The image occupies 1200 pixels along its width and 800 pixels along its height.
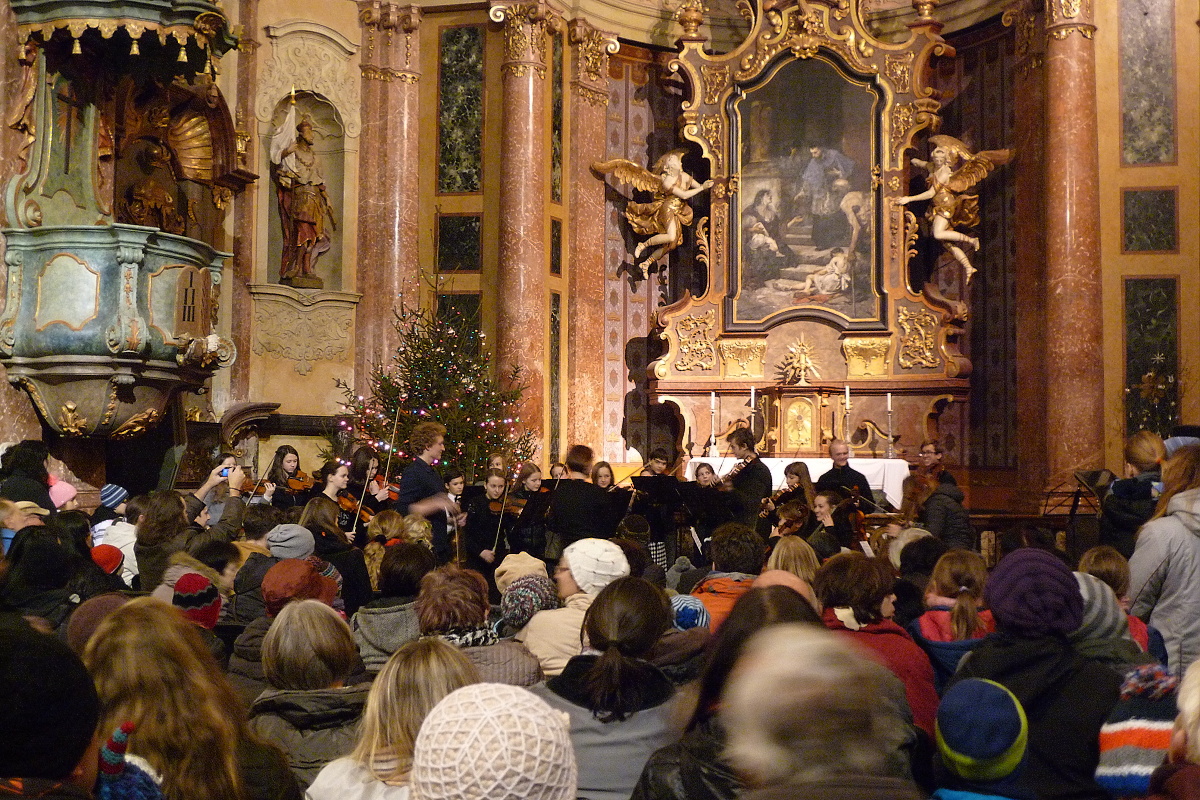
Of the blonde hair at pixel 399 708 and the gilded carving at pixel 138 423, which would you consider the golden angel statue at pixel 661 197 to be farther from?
the blonde hair at pixel 399 708

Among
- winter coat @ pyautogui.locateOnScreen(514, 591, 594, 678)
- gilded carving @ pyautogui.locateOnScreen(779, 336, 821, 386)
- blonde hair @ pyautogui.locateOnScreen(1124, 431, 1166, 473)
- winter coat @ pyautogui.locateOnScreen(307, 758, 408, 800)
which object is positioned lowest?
winter coat @ pyautogui.locateOnScreen(307, 758, 408, 800)

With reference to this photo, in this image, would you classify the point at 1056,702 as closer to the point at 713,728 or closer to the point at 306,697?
the point at 713,728

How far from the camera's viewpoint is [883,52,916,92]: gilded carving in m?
15.5

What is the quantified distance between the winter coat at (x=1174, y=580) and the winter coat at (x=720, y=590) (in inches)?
58.9

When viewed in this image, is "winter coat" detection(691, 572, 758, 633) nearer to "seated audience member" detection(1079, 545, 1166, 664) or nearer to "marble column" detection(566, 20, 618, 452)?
"seated audience member" detection(1079, 545, 1166, 664)

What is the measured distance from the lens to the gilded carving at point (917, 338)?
15125 mm

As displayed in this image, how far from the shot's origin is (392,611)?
4.19 meters

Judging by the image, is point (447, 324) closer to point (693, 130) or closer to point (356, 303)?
point (356, 303)

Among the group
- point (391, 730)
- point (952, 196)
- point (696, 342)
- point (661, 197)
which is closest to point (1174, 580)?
point (391, 730)

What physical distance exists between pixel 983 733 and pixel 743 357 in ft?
44.8

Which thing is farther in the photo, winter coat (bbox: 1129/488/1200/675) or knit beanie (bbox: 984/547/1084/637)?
winter coat (bbox: 1129/488/1200/675)

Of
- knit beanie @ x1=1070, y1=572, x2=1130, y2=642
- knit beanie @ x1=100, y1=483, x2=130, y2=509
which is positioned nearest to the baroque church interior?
knit beanie @ x1=100, y1=483, x2=130, y2=509

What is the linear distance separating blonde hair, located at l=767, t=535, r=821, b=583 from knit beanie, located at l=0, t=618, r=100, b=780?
3.14 metres

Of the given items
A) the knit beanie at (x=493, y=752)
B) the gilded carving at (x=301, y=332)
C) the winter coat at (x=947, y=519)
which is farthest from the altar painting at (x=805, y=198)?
the knit beanie at (x=493, y=752)
